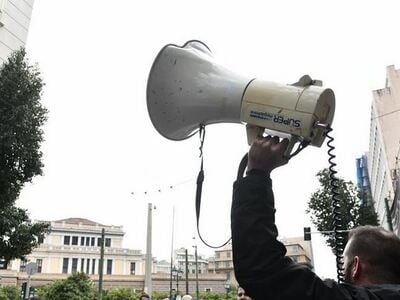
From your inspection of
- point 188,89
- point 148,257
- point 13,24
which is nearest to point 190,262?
point 148,257

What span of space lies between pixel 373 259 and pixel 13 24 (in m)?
16.1

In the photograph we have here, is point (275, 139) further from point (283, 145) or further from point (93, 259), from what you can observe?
point (93, 259)

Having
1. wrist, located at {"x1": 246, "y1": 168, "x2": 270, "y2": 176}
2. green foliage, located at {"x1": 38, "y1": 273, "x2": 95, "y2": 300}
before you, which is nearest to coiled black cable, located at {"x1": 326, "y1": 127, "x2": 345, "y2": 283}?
wrist, located at {"x1": 246, "y1": 168, "x2": 270, "y2": 176}

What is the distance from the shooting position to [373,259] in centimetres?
129

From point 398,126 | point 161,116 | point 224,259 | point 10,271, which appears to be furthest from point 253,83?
point 224,259

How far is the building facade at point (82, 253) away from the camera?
63.1m

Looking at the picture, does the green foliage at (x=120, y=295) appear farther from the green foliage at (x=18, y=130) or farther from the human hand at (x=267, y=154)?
the human hand at (x=267, y=154)

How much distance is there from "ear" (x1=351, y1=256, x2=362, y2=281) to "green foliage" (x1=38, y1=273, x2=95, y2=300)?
130ft

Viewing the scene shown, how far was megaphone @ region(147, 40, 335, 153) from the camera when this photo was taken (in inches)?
55.2

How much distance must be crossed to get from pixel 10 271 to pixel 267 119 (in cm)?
5734

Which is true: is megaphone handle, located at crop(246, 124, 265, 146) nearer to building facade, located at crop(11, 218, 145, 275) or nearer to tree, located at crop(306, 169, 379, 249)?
tree, located at crop(306, 169, 379, 249)

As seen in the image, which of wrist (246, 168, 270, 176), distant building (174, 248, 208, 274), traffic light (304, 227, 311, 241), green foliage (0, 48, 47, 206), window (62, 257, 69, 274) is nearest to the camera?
wrist (246, 168, 270, 176)

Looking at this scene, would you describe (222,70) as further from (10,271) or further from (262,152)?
(10,271)

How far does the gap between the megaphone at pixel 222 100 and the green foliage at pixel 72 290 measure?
129 feet
